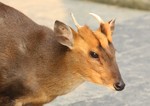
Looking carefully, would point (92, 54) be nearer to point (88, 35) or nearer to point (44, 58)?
point (88, 35)

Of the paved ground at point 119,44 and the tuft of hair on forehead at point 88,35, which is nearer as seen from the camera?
the tuft of hair on forehead at point 88,35

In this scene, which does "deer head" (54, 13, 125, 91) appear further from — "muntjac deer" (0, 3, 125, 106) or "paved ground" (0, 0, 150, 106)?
"paved ground" (0, 0, 150, 106)

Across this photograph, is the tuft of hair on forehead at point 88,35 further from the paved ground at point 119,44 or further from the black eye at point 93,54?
the paved ground at point 119,44

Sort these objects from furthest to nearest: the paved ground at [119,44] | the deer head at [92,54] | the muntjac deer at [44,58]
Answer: the paved ground at [119,44], the muntjac deer at [44,58], the deer head at [92,54]

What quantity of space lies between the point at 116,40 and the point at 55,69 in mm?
2876

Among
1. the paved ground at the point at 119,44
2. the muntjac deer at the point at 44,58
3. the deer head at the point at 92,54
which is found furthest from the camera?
the paved ground at the point at 119,44

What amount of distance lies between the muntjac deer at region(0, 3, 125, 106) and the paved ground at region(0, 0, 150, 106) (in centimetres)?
112

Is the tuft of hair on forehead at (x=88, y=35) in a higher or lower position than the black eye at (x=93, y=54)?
higher

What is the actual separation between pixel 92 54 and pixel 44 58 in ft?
1.61

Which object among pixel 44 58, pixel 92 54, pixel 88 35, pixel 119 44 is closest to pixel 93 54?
pixel 92 54

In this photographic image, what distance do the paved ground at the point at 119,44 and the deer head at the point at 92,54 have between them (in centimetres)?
131

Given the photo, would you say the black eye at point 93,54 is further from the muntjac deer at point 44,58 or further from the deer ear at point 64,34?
the deer ear at point 64,34

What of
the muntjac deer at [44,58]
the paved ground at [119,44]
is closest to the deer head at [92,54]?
the muntjac deer at [44,58]

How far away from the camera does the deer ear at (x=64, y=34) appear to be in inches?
187
